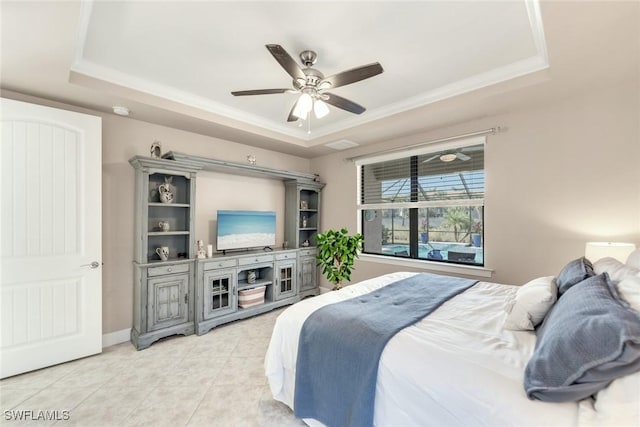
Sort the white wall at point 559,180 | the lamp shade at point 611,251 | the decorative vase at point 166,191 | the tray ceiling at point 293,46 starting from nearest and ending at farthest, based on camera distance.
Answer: the tray ceiling at point 293,46 → the lamp shade at point 611,251 → the white wall at point 559,180 → the decorative vase at point 166,191

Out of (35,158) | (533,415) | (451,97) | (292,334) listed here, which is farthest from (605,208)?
(35,158)

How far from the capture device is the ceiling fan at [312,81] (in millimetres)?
1811

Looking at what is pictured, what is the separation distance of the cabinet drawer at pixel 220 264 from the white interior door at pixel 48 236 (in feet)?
3.32

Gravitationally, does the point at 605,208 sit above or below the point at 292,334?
above

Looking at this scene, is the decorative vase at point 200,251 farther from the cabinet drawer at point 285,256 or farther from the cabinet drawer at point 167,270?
the cabinet drawer at point 285,256

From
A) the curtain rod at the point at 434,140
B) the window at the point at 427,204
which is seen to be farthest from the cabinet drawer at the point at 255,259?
Result: the curtain rod at the point at 434,140

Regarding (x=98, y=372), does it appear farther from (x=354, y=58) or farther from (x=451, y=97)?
(x=451, y=97)

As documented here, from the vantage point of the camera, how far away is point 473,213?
10.6 ft

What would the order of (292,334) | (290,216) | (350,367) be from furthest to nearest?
1. (290,216)
2. (292,334)
3. (350,367)

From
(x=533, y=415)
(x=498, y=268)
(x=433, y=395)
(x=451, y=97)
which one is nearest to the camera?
(x=533, y=415)

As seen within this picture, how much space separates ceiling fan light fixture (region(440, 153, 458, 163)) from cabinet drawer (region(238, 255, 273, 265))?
267 cm

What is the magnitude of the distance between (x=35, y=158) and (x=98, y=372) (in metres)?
1.96

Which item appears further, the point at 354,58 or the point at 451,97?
the point at 451,97

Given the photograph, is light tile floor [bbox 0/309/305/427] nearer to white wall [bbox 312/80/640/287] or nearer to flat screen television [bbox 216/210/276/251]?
flat screen television [bbox 216/210/276/251]
